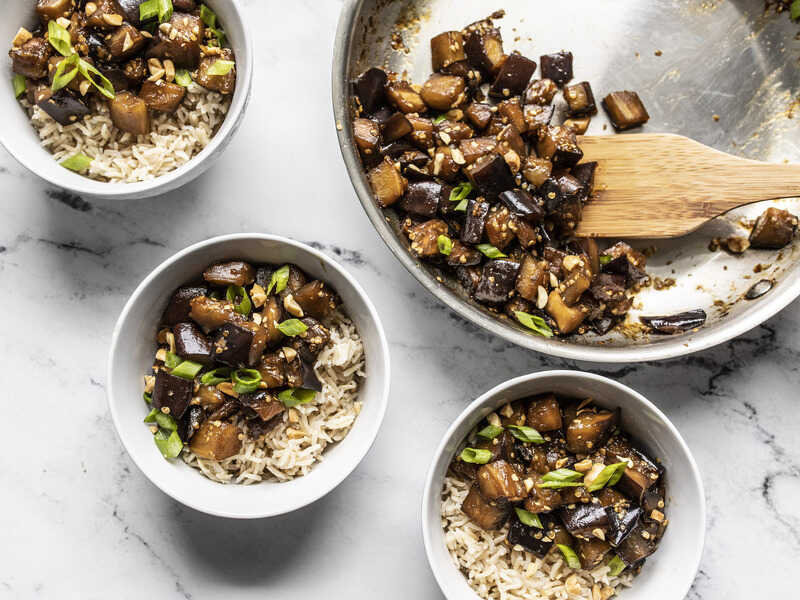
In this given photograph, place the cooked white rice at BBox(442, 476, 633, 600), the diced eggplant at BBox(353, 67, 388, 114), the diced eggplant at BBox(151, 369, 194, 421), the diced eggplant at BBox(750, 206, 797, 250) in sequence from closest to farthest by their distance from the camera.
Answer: the diced eggplant at BBox(151, 369, 194, 421)
the cooked white rice at BBox(442, 476, 633, 600)
the diced eggplant at BBox(353, 67, 388, 114)
the diced eggplant at BBox(750, 206, 797, 250)

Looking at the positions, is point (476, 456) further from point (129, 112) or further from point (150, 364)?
point (129, 112)

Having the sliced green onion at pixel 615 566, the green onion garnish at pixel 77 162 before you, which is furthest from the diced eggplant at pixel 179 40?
the sliced green onion at pixel 615 566

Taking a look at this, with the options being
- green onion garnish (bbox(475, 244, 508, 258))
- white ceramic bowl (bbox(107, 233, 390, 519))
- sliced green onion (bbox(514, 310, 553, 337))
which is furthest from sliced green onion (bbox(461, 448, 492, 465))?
green onion garnish (bbox(475, 244, 508, 258))

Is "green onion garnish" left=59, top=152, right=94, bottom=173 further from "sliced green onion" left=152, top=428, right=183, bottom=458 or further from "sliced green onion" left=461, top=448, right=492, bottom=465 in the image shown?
"sliced green onion" left=461, top=448, right=492, bottom=465

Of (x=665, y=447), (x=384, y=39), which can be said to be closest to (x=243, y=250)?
(x=384, y=39)

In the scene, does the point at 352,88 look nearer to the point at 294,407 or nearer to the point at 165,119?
the point at 165,119
